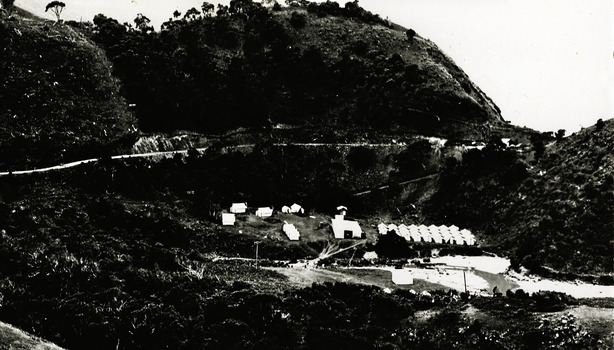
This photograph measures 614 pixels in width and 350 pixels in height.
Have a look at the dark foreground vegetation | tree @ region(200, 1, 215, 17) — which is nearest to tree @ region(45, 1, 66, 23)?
tree @ region(200, 1, 215, 17)

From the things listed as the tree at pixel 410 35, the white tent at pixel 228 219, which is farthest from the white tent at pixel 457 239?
the tree at pixel 410 35

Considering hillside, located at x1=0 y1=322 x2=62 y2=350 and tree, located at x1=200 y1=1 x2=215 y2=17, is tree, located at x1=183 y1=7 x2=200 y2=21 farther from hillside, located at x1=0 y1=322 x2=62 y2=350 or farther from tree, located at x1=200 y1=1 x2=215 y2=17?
hillside, located at x1=0 y1=322 x2=62 y2=350

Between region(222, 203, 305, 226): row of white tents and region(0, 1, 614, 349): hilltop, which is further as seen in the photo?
region(222, 203, 305, 226): row of white tents

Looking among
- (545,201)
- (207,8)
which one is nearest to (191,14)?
(207,8)

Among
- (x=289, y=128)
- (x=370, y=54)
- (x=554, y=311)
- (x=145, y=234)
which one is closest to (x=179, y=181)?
(x=145, y=234)

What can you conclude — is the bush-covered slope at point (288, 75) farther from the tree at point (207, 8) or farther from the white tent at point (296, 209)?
the white tent at point (296, 209)

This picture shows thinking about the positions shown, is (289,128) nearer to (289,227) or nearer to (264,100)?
(264,100)

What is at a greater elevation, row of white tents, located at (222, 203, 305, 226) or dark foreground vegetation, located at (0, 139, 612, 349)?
row of white tents, located at (222, 203, 305, 226)
